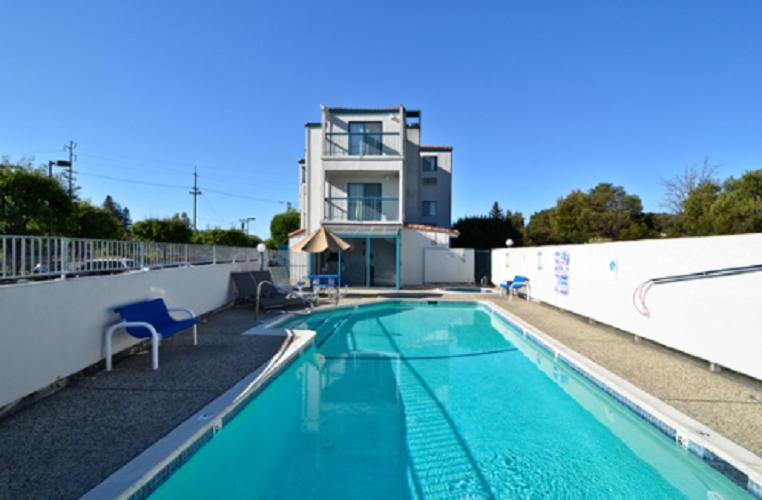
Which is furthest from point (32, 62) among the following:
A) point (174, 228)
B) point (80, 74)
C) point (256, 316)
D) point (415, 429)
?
point (415, 429)

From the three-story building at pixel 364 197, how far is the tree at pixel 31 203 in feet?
33.5

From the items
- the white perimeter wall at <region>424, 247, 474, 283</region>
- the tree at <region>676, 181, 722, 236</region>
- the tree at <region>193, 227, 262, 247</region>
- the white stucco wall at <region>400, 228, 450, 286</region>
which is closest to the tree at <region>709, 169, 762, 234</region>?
the tree at <region>676, 181, 722, 236</region>

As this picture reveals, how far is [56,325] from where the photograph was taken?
4.83 metres

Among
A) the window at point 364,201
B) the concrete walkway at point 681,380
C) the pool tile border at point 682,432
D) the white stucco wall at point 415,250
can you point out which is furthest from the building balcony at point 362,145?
the pool tile border at point 682,432

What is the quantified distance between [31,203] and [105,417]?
55.6ft

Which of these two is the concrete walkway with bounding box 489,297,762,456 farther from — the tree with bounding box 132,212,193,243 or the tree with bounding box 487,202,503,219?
the tree with bounding box 487,202,503,219

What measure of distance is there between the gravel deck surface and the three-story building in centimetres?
1240

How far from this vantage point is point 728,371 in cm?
601

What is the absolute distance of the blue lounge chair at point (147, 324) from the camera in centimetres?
573

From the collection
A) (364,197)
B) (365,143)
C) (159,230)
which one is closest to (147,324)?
(364,197)

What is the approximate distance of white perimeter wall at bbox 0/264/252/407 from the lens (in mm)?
4125

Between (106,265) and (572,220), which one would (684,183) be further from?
(106,265)

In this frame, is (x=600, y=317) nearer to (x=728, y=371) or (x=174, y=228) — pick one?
(x=728, y=371)

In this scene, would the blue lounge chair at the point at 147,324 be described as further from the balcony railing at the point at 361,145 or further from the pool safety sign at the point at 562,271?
the balcony railing at the point at 361,145
